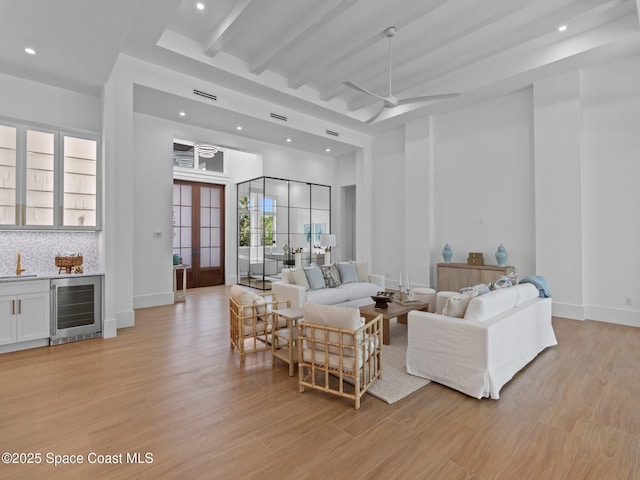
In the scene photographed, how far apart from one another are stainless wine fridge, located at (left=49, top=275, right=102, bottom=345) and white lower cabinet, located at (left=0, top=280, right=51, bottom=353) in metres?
0.09

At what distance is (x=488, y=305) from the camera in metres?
2.94

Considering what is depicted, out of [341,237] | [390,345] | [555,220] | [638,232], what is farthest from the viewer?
[341,237]

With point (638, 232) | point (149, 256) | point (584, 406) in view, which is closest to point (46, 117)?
point (149, 256)

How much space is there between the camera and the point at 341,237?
32.8 feet

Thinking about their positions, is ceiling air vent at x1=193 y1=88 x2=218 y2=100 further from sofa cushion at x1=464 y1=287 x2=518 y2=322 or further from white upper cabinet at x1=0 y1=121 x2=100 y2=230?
sofa cushion at x1=464 y1=287 x2=518 y2=322

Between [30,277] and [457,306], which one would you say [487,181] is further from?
[30,277]

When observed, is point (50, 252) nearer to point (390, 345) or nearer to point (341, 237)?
point (390, 345)

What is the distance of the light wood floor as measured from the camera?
1939 millimetres

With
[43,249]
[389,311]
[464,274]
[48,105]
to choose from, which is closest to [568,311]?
[464,274]

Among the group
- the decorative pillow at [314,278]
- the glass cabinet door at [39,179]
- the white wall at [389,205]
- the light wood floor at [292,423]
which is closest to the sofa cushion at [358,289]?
the decorative pillow at [314,278]

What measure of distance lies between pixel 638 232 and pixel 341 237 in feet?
21.7

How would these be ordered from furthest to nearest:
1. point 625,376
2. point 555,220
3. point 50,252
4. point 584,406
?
1. point 555,220
2. point 50,252
3. point 625,376
4. point 584,406

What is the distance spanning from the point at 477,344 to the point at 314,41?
474cm

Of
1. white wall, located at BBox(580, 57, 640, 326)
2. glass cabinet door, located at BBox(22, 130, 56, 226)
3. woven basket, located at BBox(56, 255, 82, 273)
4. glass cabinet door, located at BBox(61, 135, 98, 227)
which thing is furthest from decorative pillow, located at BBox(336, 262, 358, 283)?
glass cabinet door, located at BBox(22, 130, 56, 226)
